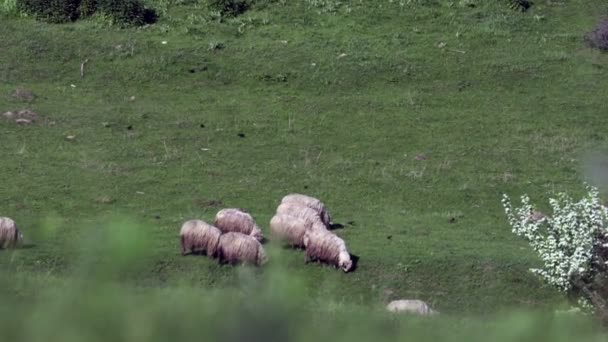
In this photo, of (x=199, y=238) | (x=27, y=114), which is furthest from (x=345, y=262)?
(x=27, y=114)

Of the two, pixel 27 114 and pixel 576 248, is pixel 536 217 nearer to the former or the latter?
pixel 576 248

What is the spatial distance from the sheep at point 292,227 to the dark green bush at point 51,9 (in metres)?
11.4

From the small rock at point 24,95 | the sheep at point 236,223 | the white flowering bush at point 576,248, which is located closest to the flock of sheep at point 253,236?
the sheep at point 236,223

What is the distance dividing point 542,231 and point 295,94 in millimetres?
8348

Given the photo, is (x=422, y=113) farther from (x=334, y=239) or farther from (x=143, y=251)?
(x=143, y=251)

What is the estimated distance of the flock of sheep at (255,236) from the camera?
1317cm

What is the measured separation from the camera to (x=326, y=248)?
13570mm

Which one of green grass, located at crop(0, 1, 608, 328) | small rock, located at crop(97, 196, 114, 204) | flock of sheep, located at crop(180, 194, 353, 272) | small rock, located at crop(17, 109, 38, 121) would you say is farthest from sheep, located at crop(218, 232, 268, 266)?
small rock, located at crop(17, 109, 38, 121)

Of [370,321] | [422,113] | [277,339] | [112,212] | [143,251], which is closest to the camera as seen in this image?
[277,339]

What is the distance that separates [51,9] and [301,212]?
38.3ft

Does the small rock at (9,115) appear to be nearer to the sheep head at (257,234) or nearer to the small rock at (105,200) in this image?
the small rock at (105,200)

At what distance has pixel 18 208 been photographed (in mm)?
15383

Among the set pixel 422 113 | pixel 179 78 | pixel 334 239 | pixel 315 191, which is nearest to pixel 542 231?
pixel 334 239

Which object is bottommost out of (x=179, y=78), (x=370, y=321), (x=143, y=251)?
(x=179, y=78)
